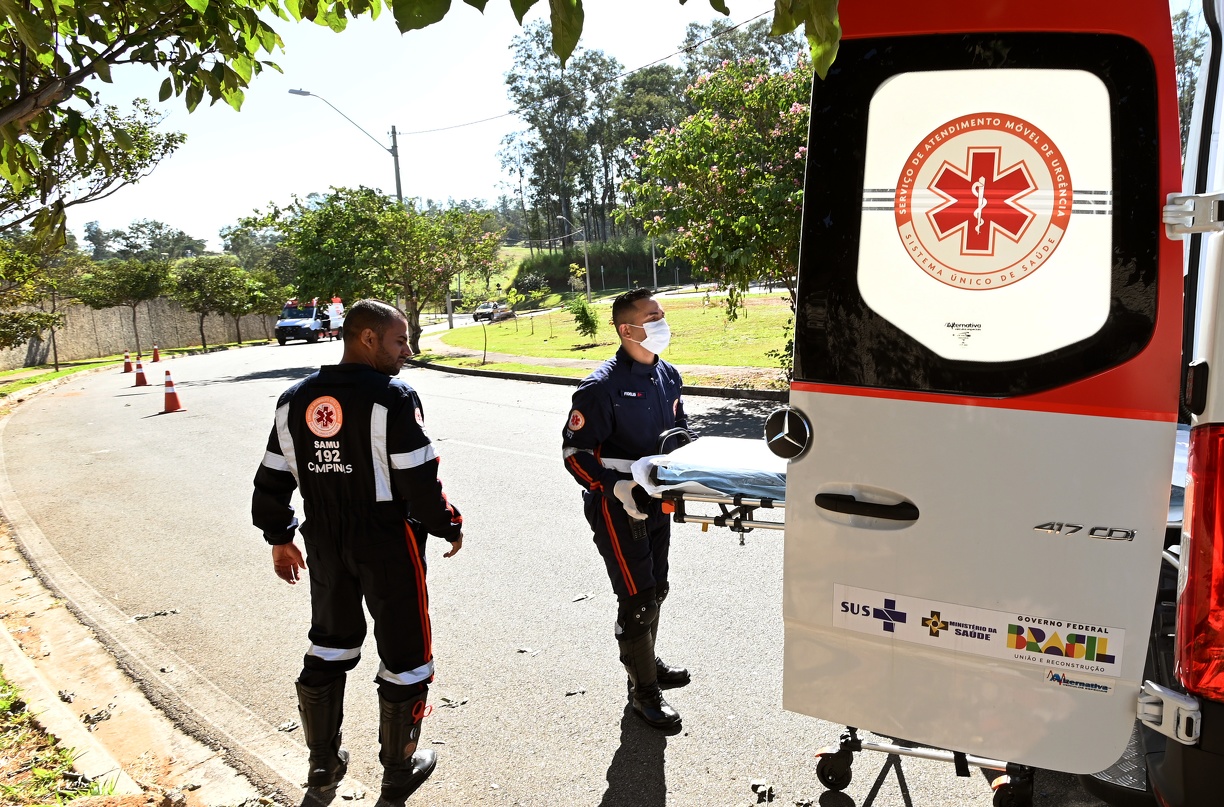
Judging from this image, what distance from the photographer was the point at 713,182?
11742 millimetres

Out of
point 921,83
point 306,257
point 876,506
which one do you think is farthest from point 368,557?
point 306,257

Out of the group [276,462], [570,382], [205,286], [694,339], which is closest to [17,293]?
[570,382]

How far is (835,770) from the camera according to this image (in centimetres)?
293

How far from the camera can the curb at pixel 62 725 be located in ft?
11.2

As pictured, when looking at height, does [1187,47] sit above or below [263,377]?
above

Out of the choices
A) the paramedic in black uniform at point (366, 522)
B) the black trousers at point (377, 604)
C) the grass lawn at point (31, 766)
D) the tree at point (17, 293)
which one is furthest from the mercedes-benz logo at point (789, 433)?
the tree at point (17, 293)

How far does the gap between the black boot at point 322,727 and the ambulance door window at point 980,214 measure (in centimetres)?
233

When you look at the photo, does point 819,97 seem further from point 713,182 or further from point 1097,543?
point 713,182

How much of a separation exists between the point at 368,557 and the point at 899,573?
1970mm

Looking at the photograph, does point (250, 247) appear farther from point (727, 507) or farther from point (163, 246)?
point (727, 507)

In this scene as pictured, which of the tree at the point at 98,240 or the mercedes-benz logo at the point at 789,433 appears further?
the tree at the point at 98,240

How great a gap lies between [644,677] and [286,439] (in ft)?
5.85

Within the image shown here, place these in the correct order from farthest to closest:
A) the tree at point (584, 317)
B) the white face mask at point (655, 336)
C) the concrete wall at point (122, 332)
Result: the concrete wall at point (122, 332) < the tree at point (584, 317) < the white face mask at point (655, 336)

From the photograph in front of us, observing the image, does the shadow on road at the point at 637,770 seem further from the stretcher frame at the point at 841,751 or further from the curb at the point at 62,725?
the curb at the point at 62,725
